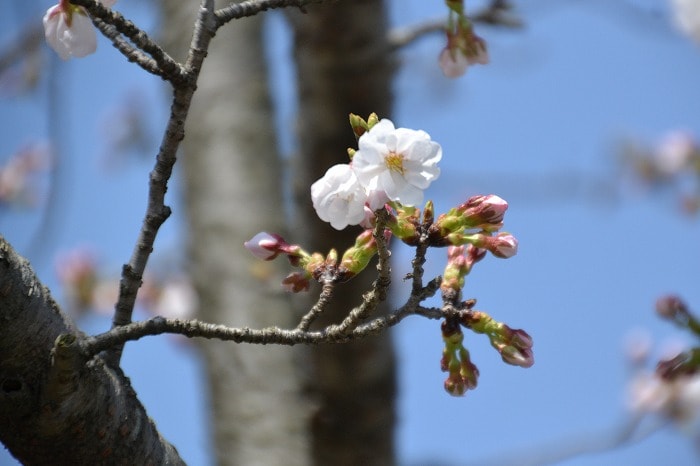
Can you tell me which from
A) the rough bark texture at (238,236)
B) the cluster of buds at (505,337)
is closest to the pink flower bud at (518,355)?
the cluster of buds at (505,337)

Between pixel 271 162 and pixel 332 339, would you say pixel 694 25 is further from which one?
pixel 332 339

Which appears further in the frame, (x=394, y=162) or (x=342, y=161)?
(x=342, y=161)

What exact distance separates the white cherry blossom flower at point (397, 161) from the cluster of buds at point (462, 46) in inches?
14.3

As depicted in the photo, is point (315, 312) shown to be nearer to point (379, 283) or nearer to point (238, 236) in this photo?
point (379, 283)

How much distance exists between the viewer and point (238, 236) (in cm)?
248

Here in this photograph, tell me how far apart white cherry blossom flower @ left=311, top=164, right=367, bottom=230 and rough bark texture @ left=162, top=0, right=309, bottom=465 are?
1235 mm

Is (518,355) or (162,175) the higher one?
(162,175)

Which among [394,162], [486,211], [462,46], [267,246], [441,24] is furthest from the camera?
[441,24]

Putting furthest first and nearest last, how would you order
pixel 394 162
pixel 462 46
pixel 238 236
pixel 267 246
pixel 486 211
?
pixel 238 236
pixel 462 46
pixel 267 246
pixel 486 211
pixel 394 162

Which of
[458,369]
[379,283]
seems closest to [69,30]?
[379,283]

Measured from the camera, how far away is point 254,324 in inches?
92.3

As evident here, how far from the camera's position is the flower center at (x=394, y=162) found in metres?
0.72

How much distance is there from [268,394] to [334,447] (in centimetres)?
43

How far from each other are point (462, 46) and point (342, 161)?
0.61 meters
